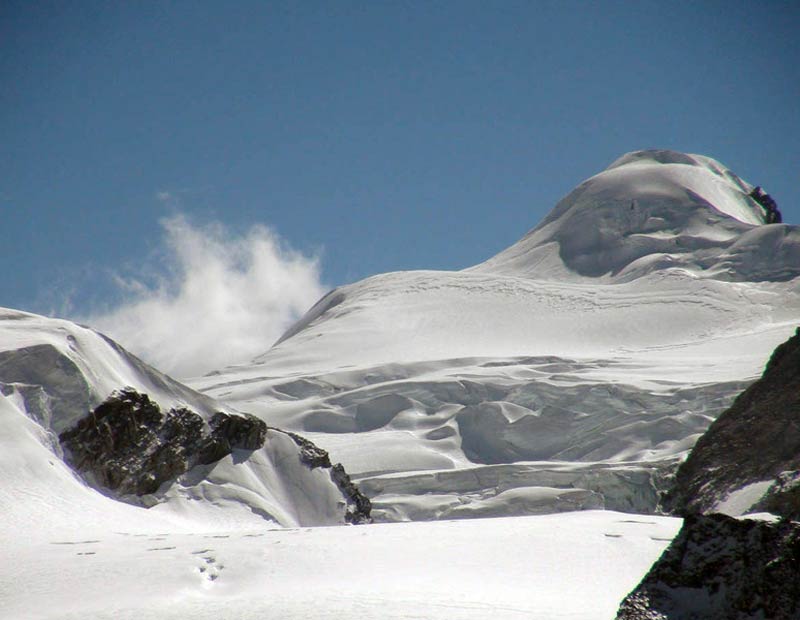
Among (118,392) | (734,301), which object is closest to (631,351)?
(734,301)

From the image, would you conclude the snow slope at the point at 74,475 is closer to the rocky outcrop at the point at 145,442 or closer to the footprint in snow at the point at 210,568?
the rocky outcrop at the point at 145,442

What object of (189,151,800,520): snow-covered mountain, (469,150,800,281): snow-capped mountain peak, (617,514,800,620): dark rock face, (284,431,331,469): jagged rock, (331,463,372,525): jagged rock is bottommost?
(617,514,800,620): dark rock face

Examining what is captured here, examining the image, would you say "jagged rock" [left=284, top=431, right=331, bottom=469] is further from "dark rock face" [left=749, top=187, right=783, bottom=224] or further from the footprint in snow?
"dark rock face" [left=749, top=187, right=783, bottom=224]

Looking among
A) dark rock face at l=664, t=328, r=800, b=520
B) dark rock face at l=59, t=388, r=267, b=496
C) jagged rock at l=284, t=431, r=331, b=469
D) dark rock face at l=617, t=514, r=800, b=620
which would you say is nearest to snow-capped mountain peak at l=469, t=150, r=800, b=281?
jagged rock at l=284, t=431, r=331, b=469

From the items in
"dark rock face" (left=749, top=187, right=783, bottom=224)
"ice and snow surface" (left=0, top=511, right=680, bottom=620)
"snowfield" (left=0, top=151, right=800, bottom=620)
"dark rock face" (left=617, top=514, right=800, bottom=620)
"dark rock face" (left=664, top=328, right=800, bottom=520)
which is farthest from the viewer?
"dark rock face" (left=749, top=187, right=783, bottom=224)

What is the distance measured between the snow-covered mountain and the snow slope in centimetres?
1089

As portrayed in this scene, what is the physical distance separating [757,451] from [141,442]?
32.9 feet

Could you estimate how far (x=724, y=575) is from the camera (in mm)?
5668

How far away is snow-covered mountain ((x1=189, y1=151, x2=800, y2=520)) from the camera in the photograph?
34625 mm

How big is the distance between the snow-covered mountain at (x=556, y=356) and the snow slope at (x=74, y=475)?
10.9 meters

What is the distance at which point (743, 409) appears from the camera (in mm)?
13930

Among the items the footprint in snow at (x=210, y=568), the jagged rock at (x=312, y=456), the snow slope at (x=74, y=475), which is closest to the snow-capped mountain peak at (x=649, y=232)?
the jagged rock at (x=312, y=456)

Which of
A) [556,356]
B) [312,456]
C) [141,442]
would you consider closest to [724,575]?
[141,442]

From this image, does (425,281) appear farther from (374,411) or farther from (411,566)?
(411,566)
